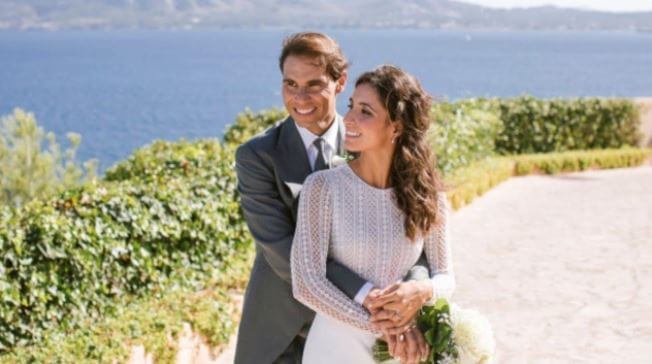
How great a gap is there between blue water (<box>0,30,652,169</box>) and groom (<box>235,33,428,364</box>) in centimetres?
5310

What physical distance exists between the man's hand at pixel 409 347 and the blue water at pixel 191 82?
53.5 metres

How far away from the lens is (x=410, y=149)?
8.80ft

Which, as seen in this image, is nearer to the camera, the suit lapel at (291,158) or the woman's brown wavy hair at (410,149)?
the woman's brown wavy hair at (410,149)

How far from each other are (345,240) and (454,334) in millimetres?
405

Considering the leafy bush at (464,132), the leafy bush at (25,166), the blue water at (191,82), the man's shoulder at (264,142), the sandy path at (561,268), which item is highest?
the man's shoulder at (264,142)

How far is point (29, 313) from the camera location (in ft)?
18.9

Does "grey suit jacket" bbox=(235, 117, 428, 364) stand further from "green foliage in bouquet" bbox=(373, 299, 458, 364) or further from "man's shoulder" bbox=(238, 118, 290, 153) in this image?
"green foliage in bouquet" bbox=(373, 299, 458, 364)

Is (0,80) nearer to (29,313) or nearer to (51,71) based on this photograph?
(51,71)

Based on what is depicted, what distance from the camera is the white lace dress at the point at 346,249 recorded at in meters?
2.66

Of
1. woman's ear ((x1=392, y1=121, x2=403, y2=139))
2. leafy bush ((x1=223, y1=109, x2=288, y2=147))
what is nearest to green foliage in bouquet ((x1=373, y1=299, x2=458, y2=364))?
woman's ear ((x1=392, y1=121, x2=403, y2=139))

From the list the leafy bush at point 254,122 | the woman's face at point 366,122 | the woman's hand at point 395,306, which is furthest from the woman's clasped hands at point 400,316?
the leafy bush at point 254,122

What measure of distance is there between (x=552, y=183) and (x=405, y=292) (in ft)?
39.0

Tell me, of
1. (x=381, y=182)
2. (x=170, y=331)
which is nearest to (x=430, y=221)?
(x=381, y=182)

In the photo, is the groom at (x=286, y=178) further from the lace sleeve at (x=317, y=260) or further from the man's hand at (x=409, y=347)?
the man's hand at (x=409, y=347)
